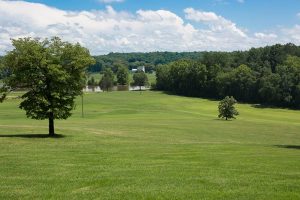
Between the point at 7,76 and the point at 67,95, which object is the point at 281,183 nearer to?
the point at 67,95

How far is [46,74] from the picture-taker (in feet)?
116

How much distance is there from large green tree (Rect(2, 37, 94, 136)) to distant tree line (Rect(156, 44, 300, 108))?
96775mm

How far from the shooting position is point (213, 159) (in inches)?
923

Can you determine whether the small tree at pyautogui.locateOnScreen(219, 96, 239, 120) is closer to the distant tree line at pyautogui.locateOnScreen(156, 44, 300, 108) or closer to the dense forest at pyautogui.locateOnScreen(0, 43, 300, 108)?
the distant tree line at pyautogui.locateOnScreen(156, 44, 300, 108)

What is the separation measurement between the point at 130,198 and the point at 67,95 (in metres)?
24.2

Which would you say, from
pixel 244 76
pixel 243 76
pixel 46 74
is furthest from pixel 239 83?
pixel 46 74

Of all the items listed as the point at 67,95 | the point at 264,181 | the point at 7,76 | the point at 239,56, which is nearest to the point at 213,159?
the point at 264,181

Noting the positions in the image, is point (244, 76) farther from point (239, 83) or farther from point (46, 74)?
point (46, 74)

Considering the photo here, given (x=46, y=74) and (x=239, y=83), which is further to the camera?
(x=239, y=83)

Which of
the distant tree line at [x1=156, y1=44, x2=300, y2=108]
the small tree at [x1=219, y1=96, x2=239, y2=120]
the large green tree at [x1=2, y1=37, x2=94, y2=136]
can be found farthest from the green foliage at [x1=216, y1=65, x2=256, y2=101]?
the large green tree at [x1=2, y1=37, x2=94, y2=136]

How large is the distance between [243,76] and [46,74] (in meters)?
116

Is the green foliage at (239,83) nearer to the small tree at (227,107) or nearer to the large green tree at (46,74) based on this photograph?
the small tree at (227,107)

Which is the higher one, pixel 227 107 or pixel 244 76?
pixel 244 76

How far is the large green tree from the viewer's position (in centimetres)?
3497
